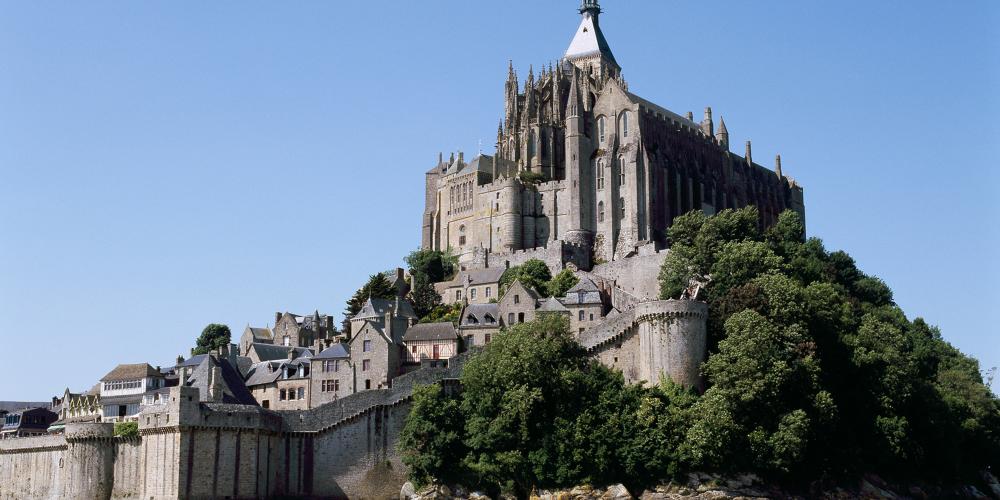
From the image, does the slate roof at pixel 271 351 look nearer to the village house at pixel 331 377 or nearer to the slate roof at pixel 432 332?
the village house at pixel 331 377

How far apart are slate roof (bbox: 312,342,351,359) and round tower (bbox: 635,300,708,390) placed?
19648 millimetres

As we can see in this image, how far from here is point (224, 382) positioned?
67125 millimetres

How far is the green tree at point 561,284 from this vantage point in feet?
285

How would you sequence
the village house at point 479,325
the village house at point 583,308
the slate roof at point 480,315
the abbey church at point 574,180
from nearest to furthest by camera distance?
the village house at point 583,308 → the village house at point 479,325 → the slate roof at point 480,315 → the abbey church at point 574,180

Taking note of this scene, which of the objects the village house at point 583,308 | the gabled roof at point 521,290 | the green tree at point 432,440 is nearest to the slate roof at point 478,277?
the gabled roof at point 521,290

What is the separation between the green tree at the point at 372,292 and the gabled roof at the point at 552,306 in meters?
15.4

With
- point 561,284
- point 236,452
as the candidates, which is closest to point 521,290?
point 561,284

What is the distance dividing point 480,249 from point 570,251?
8494 mm

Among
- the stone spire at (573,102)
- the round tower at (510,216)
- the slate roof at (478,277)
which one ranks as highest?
the stone spire at (573,102)

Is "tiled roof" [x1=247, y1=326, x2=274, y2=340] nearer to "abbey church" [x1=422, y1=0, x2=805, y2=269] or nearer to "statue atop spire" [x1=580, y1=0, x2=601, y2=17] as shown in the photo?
"abbey church" [x1=422, y1=0, x2=805, y2=269]

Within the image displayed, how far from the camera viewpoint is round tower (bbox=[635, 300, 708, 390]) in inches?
2594

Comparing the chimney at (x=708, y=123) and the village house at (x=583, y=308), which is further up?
the chimney at (x=708, y=123)

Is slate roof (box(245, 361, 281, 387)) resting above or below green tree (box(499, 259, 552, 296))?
below

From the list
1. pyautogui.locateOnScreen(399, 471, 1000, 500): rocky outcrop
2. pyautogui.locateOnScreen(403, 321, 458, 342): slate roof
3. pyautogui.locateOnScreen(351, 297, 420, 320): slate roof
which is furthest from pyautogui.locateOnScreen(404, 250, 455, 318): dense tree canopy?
pyautogui.locateOnScreen(399, 471, 1000, 500): rocky outcrop
